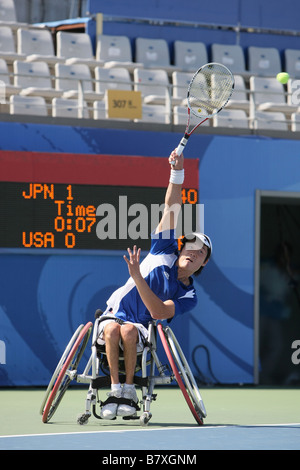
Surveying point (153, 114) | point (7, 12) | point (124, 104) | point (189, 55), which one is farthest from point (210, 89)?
point (7, 12)

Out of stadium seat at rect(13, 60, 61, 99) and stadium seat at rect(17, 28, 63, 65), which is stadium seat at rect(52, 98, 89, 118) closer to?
stadium seat at rect(13, 60, 61, 99)

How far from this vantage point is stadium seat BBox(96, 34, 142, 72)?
16.7m

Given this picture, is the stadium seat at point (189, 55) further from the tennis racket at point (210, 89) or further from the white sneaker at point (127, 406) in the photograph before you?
the white sneaker at point (127, 406)

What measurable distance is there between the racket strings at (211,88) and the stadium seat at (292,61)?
9.60 m

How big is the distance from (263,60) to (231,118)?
384 centimetres

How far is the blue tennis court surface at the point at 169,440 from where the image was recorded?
5.95 meters

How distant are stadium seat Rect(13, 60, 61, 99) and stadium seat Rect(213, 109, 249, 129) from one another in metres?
2.45

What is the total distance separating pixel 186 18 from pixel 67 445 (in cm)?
1403

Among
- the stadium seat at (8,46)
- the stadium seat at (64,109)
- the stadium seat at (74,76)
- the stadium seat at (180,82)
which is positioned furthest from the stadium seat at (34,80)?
the stadium seat at (180,82)

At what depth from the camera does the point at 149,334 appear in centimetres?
733

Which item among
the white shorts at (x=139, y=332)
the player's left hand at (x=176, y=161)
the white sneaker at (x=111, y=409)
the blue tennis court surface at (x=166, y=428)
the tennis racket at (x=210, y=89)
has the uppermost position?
the tennis racket at (x=210, y=89)

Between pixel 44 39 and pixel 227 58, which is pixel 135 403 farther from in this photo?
pixel 227 58

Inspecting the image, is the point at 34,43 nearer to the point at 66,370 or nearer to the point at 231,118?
the point at 231,118

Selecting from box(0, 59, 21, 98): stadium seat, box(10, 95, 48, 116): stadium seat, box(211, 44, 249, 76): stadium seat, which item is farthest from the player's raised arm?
box(211, 44, 249, 76): stadium seat
